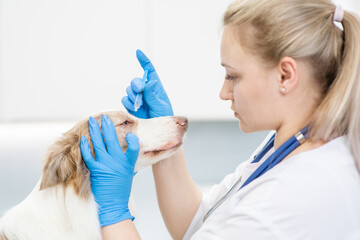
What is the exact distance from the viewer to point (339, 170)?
833 millimetres

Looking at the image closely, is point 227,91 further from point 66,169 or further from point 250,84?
point 66,169

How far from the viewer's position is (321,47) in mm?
866

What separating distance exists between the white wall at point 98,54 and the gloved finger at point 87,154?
771 mm

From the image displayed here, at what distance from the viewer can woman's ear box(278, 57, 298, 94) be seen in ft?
2.81

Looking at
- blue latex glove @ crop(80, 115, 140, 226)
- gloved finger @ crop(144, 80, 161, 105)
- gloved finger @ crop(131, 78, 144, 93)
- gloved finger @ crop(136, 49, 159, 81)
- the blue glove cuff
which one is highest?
gloved finger @ crop(136, 49, 159, 81)

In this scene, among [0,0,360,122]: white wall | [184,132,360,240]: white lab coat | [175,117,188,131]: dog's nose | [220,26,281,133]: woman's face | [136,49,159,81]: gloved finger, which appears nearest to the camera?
[184,132,360,240]: white lab coat


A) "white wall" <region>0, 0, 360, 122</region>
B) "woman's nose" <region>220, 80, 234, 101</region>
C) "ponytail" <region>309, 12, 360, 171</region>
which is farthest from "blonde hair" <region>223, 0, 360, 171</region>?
"white wall" <region>0, 0, 360, 122</region>

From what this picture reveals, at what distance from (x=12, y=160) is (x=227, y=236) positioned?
1.67m

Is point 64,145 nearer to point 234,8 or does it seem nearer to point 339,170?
point 234,8

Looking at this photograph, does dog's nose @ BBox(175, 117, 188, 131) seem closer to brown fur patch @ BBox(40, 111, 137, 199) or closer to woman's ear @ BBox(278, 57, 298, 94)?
brown fur patch @ BBox(40, 111, 137, 199)

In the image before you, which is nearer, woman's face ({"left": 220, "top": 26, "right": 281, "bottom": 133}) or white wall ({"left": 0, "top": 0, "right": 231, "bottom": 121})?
woman's face ({"left": 220, "top": 26, "right": 281, "bottom": 133})

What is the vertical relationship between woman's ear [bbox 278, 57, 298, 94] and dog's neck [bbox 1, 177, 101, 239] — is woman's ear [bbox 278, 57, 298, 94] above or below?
above

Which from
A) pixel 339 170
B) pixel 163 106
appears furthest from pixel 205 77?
pixel 339 170

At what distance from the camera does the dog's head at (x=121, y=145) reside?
103 centimetres
